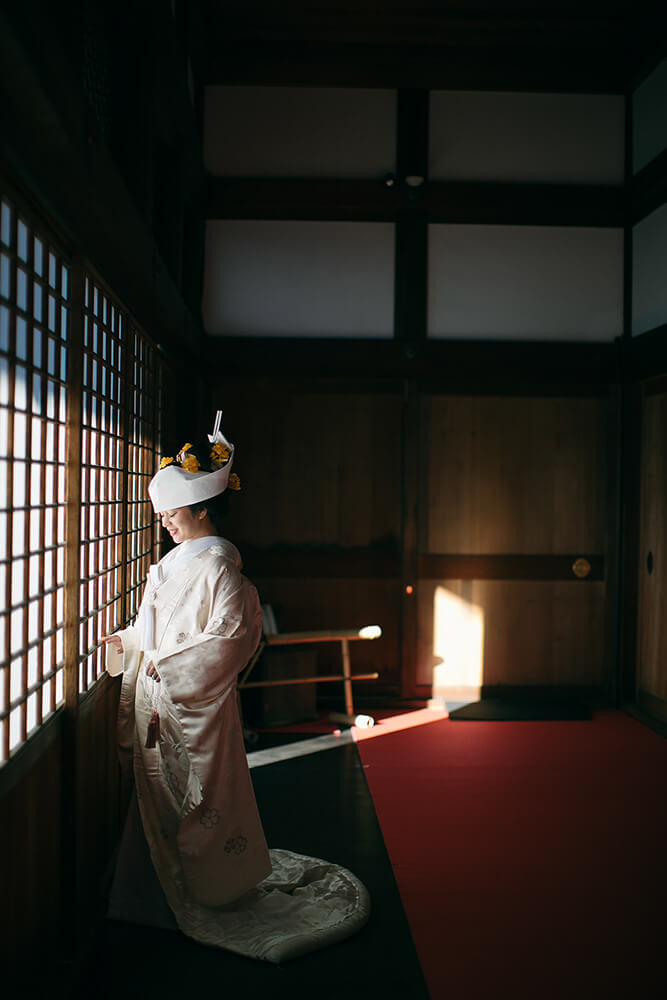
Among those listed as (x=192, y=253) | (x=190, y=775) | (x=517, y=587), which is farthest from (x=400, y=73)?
(x=190, y=775)

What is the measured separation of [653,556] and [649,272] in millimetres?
1958

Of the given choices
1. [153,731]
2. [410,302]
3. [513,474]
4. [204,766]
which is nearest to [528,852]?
[204,766]

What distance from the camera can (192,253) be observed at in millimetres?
5375

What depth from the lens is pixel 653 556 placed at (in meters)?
5.31

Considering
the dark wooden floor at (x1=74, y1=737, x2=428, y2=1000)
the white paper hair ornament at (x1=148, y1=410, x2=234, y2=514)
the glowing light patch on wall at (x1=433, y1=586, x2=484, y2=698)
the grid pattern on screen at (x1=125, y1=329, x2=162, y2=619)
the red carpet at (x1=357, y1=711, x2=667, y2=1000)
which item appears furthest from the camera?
the glowing light patch on wall at (x1=433, y1=586, x2=484, y2=698)

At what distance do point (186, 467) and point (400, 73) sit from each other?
4.16 meters

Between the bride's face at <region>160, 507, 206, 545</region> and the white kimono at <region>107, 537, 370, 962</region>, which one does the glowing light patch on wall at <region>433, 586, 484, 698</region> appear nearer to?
the white kimono at <region>107, 537, 370, 962</region>

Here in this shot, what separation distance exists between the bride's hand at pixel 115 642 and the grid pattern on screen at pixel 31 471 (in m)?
0.30

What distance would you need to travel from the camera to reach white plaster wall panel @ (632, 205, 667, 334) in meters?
5.15

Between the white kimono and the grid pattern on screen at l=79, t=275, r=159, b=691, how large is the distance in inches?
8.5

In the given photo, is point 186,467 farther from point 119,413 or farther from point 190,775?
point 190,775

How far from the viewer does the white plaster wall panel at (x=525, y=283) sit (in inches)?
Result: 221

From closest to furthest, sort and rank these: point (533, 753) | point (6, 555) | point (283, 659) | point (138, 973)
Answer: point (6, 555)
point (138, 973)
point (533, 753)
point (283, 659)

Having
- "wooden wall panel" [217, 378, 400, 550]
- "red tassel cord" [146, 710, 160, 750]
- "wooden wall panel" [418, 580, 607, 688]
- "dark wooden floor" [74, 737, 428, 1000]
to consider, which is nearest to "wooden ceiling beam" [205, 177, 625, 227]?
"wooden wall panel" [217, 378, 400, 550]
